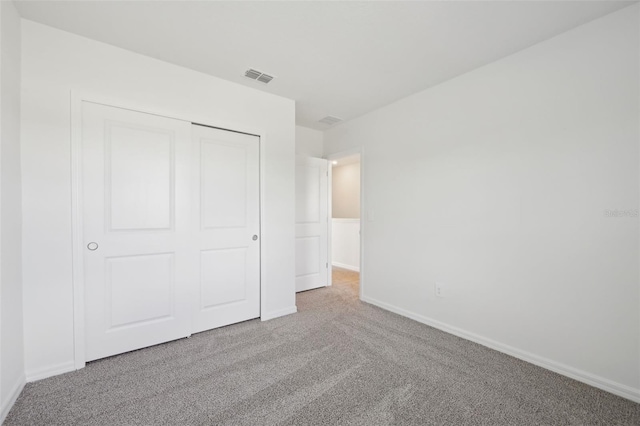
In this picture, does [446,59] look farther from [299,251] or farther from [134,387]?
[134,387]

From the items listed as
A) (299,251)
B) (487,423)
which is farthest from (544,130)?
(299,251)

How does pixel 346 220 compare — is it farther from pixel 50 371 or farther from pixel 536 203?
pixel 50 371

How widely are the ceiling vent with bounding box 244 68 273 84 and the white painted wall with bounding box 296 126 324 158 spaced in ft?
4.62

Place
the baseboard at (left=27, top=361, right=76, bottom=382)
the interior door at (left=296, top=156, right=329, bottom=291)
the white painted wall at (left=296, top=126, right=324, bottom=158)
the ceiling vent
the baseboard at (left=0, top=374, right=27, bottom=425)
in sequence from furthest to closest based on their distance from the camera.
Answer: the white painted wall at (left=296, top=126, right=324, bottom=158) < the interior door at (left=296, top=156, right=329, bottom=291) < the ceiling vent < the baseboard at (left=27, top=361, right=76, bottom=382) < the baseboard at (left=0, top=374, right=27, bottom=425)

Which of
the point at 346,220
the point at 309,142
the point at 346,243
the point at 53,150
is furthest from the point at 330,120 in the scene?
the point at 53,150

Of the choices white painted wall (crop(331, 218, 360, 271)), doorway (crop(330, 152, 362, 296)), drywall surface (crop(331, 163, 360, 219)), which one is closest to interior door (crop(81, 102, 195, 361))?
doorway (crop(330, 152, 362, 296))

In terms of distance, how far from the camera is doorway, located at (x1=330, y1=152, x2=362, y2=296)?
17.9 ft

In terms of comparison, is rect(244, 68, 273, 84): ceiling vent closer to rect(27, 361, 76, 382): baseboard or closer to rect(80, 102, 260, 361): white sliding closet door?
rect(80, 102, 260, 361): white sliding closet door

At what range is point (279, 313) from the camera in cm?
307

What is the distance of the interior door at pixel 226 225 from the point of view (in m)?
2.63

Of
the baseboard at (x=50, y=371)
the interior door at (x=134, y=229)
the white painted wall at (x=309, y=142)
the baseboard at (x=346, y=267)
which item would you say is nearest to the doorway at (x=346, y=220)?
the baseboard at (x=346, y=267)

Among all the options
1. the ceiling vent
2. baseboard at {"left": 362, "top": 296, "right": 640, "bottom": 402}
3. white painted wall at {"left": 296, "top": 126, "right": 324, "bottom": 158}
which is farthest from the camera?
white painted wall at {"left": 296, "top": 126, "right": 324, "bottom": 158}

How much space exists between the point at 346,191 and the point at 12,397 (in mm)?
5322

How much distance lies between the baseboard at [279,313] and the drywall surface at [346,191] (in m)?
3.08
